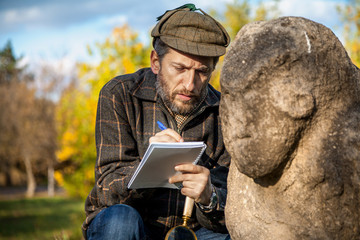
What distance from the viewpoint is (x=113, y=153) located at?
2.54 meters

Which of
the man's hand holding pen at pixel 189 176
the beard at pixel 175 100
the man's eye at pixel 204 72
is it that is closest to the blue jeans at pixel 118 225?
the man's hand holding pen at pixel 189 176

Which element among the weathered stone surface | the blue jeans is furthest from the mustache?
the weathered stone surface

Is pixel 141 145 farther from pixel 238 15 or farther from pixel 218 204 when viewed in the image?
pixel 238 15

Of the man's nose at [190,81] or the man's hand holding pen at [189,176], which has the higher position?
the man's nose at [190,81]

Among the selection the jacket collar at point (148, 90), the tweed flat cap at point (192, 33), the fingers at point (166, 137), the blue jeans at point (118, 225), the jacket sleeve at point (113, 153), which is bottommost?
the blue jeans at point (118, 225)

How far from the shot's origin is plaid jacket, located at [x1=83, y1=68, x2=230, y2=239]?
2.48 m

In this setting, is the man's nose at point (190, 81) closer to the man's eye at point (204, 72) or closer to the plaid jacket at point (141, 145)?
the man's eye at point (204, 72)

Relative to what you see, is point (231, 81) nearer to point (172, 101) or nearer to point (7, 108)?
point (172, 101)

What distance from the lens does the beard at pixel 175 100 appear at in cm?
266

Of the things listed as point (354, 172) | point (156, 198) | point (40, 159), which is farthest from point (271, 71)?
point (40, 159)

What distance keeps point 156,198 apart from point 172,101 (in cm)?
65

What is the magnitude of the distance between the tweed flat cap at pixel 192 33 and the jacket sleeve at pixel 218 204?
724 mm

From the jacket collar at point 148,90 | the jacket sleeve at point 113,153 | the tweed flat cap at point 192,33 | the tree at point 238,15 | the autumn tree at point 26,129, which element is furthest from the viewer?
the autumn tree at point 26,129

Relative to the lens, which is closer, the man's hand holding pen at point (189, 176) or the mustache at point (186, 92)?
the man's hand holding pen at point (189, 176)
